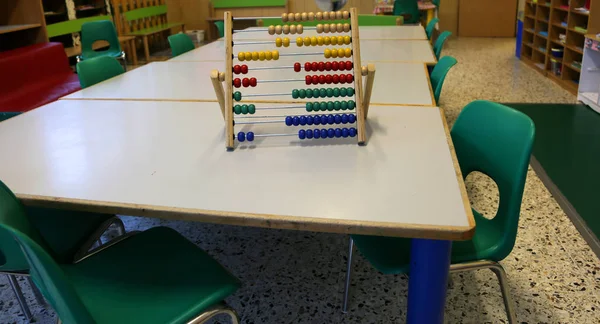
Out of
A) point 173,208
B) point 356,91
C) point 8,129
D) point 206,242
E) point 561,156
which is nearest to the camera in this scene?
point 173,208

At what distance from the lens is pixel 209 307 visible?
45.8 inches

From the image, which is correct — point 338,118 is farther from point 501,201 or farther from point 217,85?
point 501,201

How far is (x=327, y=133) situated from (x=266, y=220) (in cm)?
51

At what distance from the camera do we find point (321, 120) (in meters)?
1.50

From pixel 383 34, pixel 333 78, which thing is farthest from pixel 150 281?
pixel 383 34

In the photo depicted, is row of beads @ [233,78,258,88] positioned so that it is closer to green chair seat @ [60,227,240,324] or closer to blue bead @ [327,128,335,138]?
blue bead @ [327,128,335,138]

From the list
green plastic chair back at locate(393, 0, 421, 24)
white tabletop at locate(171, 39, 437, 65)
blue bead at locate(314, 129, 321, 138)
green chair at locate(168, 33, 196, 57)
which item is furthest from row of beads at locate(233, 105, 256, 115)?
green plastic chair back at locate(393, 0, 421, 24)

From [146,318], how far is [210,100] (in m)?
1.08

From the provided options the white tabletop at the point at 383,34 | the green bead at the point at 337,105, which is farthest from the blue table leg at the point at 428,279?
the white tabletop at the point at 383,34

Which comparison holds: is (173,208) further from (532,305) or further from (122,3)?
(122,3)

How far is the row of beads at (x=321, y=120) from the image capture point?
4.85ft

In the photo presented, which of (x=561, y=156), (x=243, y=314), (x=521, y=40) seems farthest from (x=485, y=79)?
(x=243, y=314)

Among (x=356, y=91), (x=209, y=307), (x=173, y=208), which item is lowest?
(x=209, y=307)

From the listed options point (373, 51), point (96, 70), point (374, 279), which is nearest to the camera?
point (374, 279)
